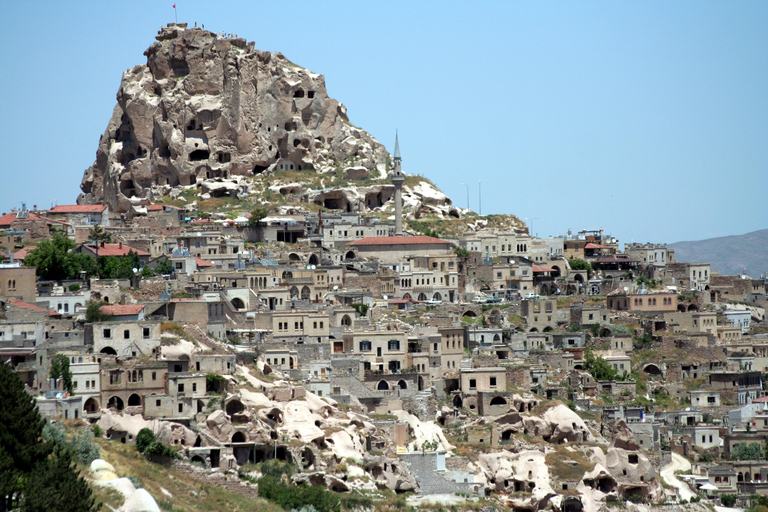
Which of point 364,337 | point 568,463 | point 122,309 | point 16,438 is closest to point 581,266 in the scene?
point 364,337

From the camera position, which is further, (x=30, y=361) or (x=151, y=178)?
(x=151, y=178)

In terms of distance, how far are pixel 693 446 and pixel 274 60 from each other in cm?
7300

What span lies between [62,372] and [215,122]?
76745mm

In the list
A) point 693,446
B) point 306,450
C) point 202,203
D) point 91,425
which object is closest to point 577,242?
point 202,203

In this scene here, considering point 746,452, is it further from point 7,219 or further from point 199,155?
point 199,155

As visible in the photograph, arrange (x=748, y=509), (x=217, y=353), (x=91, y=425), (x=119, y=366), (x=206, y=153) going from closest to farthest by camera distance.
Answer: (x=91, y=425), (x=119, y=366), (x=217, y=353), (x=748, y=509), (x=206, y=153)

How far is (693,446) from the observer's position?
7662 centimetres

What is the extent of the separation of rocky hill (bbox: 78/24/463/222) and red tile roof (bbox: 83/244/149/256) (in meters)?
33.7

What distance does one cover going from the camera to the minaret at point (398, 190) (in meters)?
118

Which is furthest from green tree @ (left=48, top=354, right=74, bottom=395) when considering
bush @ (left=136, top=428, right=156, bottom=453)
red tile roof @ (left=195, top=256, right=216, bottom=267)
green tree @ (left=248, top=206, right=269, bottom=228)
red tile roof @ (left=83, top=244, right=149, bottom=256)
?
green tree @ (left=248, top=206, right=269, bottom=228)

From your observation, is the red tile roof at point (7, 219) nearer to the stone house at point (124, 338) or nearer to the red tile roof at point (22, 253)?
the red tile roof at point (22, 253)

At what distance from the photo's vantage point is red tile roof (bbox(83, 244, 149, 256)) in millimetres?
88875

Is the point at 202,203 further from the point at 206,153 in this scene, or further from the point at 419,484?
the point at 419,484

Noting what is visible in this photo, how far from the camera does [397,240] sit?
106 meters
